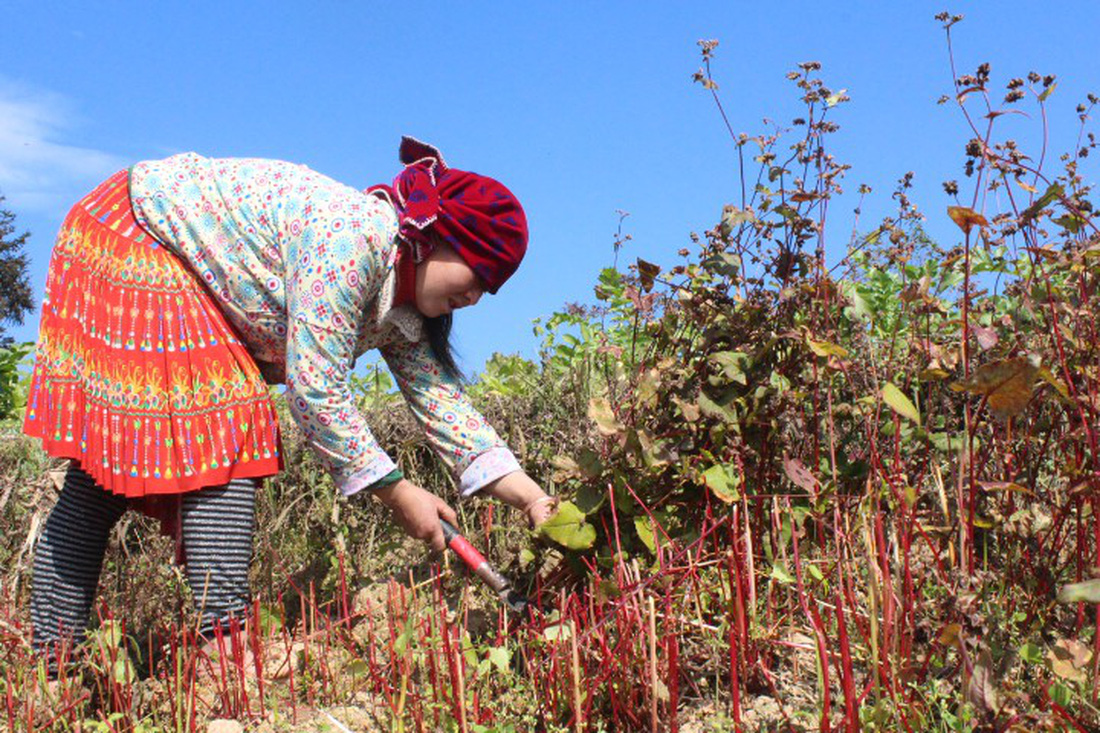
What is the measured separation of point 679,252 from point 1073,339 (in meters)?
0.87

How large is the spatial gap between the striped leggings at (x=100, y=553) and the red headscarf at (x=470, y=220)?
772 mm

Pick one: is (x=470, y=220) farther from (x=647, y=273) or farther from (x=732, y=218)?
(x=732, y=218)

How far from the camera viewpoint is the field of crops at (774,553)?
190 cm

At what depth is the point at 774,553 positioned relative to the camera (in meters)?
2.55

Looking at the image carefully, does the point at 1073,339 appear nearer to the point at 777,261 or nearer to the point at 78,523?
the point at 777,261

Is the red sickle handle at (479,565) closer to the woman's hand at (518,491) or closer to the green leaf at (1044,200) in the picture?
the woman's hand at (518,491)

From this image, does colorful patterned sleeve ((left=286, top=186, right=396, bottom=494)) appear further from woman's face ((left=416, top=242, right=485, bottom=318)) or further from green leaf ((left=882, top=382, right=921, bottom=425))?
green leaf ((left=882, top=382, right=921, bottom=425))

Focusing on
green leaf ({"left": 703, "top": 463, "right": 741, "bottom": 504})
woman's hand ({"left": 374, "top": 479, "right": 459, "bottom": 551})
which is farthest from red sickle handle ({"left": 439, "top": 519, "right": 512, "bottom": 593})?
green leaf ({"left": 703, "top": 463, "right": 741, "bottom": 504})

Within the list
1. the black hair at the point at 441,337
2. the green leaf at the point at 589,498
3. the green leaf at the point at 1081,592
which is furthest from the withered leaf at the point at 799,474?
the black hair at the point at 441,337

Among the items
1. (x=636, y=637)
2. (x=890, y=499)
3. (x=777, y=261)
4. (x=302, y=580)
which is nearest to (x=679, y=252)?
(x=777, y=261)

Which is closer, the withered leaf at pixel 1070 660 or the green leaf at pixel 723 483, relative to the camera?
the withered leaf at pixel 1070 660

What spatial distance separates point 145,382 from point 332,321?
1.60 feet

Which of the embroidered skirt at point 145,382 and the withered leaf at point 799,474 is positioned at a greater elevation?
the embroidered skirt at point 145,382

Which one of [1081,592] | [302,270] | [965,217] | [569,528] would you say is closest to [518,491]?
[569,528]
